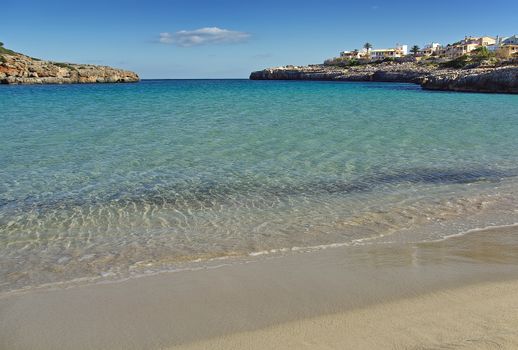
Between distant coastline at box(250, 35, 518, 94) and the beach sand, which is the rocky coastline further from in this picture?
the beach sand

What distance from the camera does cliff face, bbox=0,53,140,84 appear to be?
89.9m

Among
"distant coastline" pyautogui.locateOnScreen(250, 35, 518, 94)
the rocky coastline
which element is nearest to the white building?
"distant coastline" pyautogui.locateOnScreen(250, 35, 518, 94)

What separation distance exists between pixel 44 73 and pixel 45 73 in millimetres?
207

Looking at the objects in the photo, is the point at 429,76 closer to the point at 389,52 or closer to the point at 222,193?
the point at 222,193

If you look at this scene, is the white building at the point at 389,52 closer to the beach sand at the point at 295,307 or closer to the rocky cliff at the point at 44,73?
the rocky cliff at the point at 44,73

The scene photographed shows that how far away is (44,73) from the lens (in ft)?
321

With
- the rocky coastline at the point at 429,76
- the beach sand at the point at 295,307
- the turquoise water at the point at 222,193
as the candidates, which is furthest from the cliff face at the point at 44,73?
the beach sand at the point at 295,307

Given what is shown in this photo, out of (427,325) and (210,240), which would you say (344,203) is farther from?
(427,325)

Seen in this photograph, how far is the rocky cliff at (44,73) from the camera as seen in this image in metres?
89.9

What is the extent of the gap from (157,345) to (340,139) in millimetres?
12819

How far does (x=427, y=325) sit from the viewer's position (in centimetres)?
377

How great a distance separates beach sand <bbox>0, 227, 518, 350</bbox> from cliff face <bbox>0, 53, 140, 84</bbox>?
96.4 metres

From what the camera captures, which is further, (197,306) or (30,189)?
(30,189)

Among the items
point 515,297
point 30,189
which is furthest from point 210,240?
point 30,189
